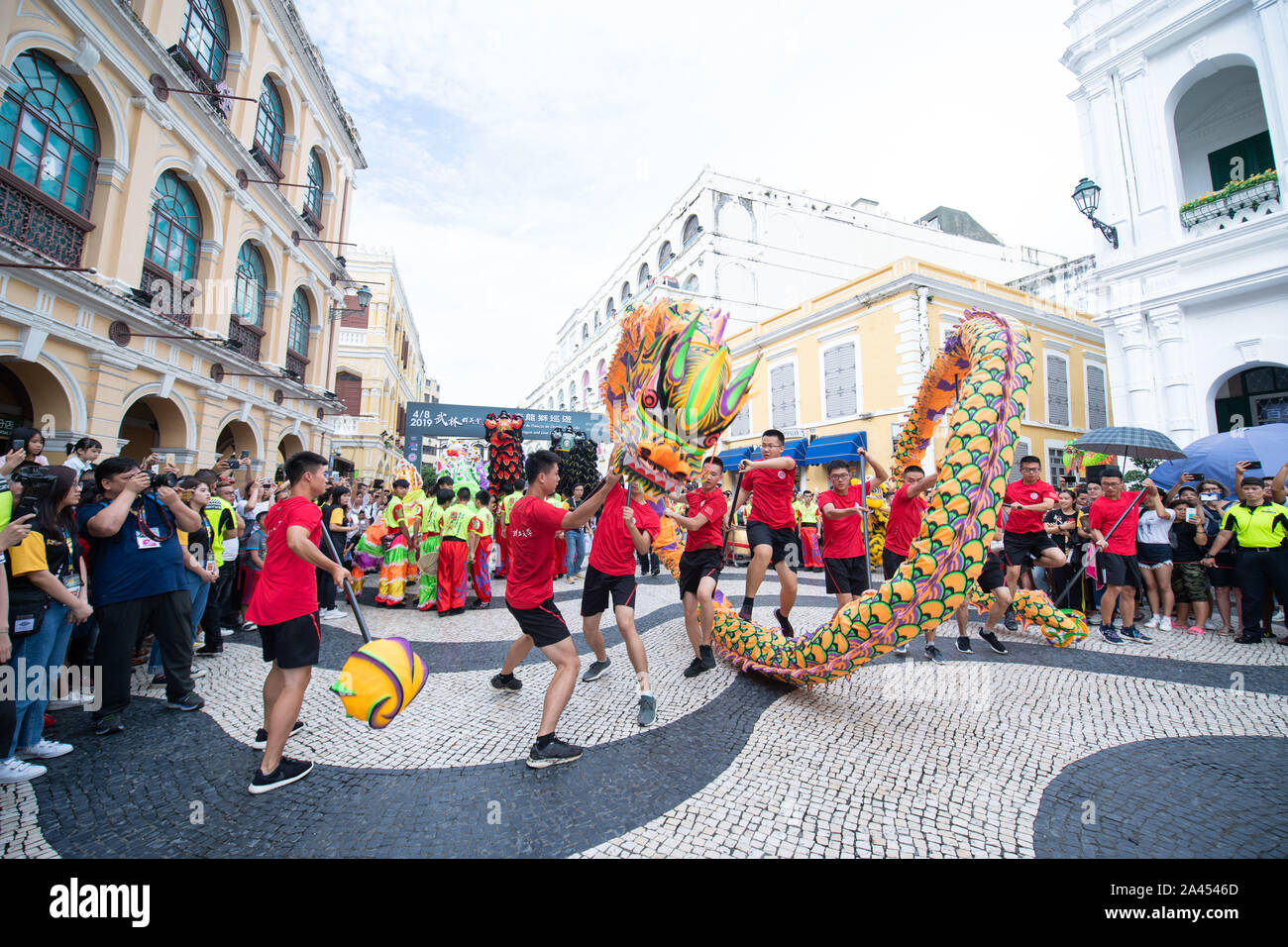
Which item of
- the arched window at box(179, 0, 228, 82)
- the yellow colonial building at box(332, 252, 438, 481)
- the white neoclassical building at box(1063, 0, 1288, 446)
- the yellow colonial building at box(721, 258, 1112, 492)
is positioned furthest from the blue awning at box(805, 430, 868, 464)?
the yellow colonial building at box(332, 252, 438, 481)

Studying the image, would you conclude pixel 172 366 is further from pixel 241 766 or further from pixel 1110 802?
pixel 1110 802

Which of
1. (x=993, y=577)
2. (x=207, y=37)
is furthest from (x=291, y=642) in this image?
(x=207, y=37)

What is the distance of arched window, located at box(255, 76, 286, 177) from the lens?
12.5 metres

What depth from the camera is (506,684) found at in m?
4.12

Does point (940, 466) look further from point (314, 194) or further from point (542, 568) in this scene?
point (314, 194)

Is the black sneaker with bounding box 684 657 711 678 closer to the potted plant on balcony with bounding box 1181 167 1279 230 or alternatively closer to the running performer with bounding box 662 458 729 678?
the running performer with bounding box 662 458 729 678

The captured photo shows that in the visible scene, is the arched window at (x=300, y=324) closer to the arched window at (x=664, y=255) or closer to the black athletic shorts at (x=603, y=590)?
the black athletic shorts at (x=603, y=590)

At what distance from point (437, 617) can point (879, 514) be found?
21.7 ft

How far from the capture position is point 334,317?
55.7 feet

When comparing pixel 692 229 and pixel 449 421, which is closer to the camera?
pixel 449 421

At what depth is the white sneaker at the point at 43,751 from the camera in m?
2.99

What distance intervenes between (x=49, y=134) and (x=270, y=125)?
23.7ft

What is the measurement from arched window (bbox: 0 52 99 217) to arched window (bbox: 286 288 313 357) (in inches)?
266
